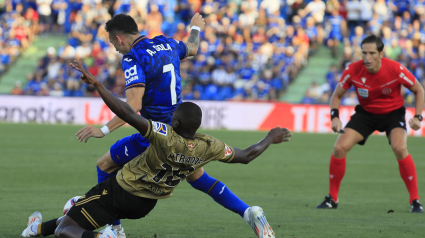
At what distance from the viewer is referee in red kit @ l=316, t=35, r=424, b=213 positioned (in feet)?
24.8

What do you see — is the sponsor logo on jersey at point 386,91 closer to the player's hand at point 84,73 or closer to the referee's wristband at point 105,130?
the referee's wristband at point 105,130

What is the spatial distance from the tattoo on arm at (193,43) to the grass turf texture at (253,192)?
1.86m

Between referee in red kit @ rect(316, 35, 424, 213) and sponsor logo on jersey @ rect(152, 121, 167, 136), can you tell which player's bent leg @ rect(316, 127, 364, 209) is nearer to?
referee in red kit @ rect(316, 35, 424, 213)

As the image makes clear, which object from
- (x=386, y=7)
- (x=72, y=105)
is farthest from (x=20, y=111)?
(x=386, y=7)

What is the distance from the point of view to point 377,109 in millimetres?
7797

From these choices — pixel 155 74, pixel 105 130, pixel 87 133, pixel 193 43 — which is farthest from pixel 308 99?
pixel 87 133

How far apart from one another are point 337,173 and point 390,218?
1192mm

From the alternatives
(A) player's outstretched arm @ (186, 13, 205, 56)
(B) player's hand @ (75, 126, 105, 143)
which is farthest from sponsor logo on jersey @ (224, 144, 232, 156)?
(A) player's outstretched arm @ (186, 13, 205, 56)

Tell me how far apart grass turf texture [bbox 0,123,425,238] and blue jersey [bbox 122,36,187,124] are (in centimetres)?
125

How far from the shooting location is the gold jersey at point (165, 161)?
439 cm

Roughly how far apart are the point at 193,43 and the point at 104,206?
2.33 meters

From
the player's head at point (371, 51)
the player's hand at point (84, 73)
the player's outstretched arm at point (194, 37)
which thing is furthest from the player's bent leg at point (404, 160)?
the player's hand at point (84, 73)

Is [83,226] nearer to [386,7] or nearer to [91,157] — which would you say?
[91,157]

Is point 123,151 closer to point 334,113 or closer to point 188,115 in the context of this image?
point 188,115
